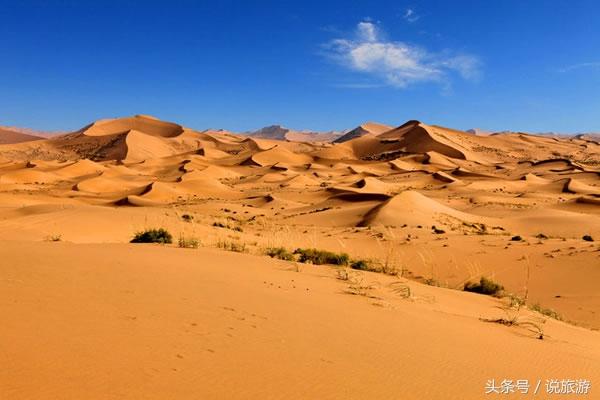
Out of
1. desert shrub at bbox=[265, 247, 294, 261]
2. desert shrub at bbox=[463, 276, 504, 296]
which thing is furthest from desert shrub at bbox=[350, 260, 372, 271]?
desert shrub at bbox=[463, 276, 504, 296]

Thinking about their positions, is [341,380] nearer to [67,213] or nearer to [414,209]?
[67,213]

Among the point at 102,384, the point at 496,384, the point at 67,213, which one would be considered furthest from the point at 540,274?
the point at 67,213

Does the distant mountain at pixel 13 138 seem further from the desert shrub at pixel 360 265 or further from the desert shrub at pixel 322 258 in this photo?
the desert shrub at pixel 360 265

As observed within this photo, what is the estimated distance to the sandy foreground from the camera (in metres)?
2.95

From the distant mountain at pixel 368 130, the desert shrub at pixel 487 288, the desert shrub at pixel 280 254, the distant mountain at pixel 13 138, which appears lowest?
the desert shrub at pixel 487 288

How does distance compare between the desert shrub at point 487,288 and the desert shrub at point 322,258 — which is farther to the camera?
the desert shrub at point 322,258

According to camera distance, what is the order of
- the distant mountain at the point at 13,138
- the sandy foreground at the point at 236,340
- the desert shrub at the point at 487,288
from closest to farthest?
the sandy foreground at the point at 236,340
the desert shrub at the point at 487,288
the distant mountain at the point at 13,138

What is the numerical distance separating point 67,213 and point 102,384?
14.8 meters

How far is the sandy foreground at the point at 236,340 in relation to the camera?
2.95 m

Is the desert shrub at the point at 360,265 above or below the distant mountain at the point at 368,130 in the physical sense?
below

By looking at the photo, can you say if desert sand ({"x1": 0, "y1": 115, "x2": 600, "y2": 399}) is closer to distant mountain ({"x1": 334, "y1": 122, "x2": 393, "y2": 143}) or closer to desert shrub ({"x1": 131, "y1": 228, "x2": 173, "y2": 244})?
desert shrub ({"x1": 131, "y1": 228, "x2": 173, "y2": 244})

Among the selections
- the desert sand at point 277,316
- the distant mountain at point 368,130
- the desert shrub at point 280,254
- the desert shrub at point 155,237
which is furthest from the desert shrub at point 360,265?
the distant mountain at point 368,130

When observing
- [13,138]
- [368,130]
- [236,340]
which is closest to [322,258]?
[236,340]

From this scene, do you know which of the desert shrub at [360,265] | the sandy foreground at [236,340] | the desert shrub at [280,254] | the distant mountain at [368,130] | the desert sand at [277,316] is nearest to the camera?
the sandy foreground at [236,340]
